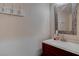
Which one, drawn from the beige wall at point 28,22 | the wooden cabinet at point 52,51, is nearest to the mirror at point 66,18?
the beige wall at point 28,22

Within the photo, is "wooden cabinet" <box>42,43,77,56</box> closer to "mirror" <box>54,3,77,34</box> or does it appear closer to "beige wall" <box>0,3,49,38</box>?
"beige wall" <box>0,3,49,38</box>

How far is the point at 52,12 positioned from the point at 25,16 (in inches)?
18.9

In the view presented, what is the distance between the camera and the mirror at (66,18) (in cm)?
128

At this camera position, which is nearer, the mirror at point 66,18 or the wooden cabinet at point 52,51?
the wooden cabinet at point 52,51

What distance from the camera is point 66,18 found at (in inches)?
51.9

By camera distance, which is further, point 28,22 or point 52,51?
point 28,22

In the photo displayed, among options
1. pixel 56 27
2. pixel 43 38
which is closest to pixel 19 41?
pixel 43 38

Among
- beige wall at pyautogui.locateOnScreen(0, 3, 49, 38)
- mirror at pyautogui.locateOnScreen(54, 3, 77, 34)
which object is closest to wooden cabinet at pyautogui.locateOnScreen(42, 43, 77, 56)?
beige wall at pyautogui.locateOnScreen(0, 3, 49, 38)

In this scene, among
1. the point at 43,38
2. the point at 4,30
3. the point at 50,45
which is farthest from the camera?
the point at 43,38

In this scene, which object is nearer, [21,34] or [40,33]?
[21,34]

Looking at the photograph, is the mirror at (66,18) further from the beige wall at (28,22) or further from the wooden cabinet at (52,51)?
Result: the wooden cabinet at (52,51)

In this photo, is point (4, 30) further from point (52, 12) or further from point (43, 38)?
point (52, 12)

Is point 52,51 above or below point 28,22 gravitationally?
below

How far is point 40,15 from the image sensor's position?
1382 millimetres
